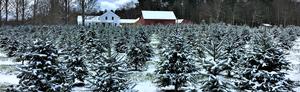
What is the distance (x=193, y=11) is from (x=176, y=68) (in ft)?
285

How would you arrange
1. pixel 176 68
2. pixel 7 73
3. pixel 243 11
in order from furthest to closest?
pixel 243 11
pixel 7 73
pixel 176 68

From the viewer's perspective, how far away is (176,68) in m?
14.3

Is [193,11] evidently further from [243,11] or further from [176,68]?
[176,68]

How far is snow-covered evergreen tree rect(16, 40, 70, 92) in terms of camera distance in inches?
373

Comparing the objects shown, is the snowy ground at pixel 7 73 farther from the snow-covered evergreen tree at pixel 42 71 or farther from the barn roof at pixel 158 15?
the barn roof at pixel 158 15

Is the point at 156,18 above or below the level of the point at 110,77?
above

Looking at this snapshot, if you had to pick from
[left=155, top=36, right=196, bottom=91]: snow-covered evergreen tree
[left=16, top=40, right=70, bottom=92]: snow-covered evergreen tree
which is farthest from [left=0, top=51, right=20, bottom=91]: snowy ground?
[left=155, top=36, right=196, bottom=91]: snow-covered evergreen tree

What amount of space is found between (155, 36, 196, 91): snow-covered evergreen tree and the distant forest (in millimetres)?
29612

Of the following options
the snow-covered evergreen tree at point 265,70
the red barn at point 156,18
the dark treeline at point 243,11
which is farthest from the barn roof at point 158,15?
the snow-covered evergreen tree at point 265,70

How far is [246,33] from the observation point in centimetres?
3488

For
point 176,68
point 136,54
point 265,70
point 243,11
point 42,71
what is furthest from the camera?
point 243,11

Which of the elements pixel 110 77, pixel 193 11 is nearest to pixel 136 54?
pixel 110 77

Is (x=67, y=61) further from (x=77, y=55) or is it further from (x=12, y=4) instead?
(x=12, y=4)

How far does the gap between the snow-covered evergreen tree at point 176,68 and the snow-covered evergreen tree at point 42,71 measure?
427 centimetres
